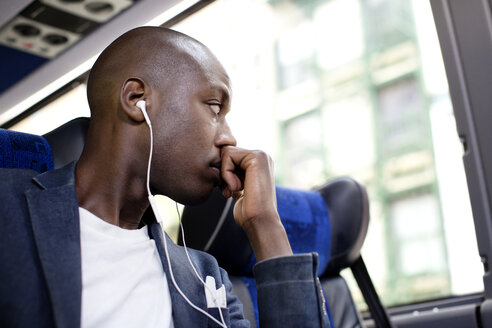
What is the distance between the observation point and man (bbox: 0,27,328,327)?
86 centimetres

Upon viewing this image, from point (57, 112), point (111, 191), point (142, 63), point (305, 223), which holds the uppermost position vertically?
point (57, 112)

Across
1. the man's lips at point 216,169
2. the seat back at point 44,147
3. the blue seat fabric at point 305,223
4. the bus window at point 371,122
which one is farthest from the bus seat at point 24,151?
the bus window at point 371,122

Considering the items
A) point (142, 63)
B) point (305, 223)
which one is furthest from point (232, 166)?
point (305, 223)

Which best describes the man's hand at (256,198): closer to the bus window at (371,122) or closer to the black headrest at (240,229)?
→ the black headrest at (240,229)

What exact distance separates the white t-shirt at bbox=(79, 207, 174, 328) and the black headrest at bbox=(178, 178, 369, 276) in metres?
0.43

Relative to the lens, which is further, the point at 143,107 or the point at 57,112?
the point at 57,112

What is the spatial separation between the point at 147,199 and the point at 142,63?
0.30 m

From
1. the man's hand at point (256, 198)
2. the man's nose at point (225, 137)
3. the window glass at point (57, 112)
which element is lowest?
the man's hand at point (256, 198)

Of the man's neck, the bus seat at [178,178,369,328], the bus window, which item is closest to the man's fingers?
the man's neck

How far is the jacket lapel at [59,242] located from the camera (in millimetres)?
763

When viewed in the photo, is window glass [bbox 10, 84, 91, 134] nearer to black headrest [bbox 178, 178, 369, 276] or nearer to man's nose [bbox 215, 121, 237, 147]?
black headrest [bbox 178, 178, 369, 276]

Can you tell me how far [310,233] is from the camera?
1.64m

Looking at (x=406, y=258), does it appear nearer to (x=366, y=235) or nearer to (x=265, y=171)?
(x=366, y=235)

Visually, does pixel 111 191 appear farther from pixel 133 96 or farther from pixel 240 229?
pixel 240 229
